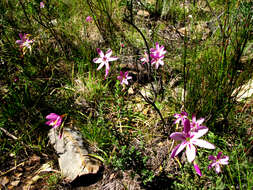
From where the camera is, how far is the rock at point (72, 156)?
1944mm

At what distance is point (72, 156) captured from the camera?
80.9 inches

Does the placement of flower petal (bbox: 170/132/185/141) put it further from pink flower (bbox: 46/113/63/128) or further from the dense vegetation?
pink flower (bbox: 46/113/63/128)

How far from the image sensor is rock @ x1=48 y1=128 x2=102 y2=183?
76.5 inches

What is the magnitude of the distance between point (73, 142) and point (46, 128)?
50cm

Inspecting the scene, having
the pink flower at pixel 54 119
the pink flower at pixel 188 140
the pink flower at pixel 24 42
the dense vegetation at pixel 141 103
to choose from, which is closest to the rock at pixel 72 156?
the dense vegetation at pixel 141 103

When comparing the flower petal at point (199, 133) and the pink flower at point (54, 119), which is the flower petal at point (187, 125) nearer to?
the flower petal at point (199, 133)

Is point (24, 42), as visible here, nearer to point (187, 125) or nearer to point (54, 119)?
point (54, 119)

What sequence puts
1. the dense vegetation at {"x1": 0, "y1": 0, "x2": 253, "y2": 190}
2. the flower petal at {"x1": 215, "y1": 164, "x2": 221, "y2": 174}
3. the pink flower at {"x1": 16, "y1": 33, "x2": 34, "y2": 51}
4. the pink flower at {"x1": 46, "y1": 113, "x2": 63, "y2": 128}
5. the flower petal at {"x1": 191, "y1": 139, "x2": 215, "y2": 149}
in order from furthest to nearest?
the pink flower at {"x1": 16, "y1": 33, "x2": 34, "y2": 51} < the pink flower at {"x1": 46, "y1": 113, "x2": 63, "y2": 128} < the dense vegetation at {"x1": 0, "y1": 0, "x2": 253, "y2": 190} < the flower petal at {"x1": 215, "y1": 164, "x2": 221, "y2": 174} < the flower petal at {"x1": 191, "y1": 139, "x2": 215, "y2": 149}

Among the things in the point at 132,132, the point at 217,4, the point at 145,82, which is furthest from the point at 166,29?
the point at 132,132

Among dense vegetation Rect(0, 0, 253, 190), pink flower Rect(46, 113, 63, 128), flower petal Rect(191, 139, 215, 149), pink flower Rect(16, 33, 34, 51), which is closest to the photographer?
flower petal Rect(191, 139, 215, 149)

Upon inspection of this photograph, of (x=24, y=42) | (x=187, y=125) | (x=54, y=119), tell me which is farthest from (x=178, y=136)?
(x=24, y=42)

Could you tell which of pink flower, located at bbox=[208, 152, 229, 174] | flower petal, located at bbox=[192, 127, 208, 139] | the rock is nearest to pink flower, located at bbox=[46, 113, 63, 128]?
the rock

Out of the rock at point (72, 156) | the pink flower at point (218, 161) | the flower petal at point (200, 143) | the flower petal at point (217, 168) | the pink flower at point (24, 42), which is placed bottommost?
the rock at point (72, 156)

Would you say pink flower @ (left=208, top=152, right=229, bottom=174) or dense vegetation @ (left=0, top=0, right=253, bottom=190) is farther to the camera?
dense vegetation @ (left=0, top=0, right=253, bottom=190)
